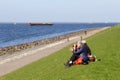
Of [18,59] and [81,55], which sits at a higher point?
[81,55]

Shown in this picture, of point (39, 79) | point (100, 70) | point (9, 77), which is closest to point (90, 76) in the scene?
point (100, 70)

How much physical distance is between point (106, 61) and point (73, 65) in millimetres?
1702

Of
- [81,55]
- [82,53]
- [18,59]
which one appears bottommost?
[18,59]

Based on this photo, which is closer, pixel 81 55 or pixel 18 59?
pixel 81 55

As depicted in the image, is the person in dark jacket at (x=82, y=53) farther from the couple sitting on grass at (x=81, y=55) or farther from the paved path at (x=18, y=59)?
the paved path at (x=18, y=59)

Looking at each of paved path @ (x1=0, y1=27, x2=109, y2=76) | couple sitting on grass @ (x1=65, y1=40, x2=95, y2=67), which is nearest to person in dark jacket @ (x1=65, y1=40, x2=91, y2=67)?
couple sitting on grass @ (x1=65, y1=40, x2=95, y2=67)

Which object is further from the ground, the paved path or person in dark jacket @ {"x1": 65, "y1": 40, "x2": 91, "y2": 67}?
person in dark jacket @ {"x1": 65, "y1": 40, "x2": 91, "y2": 67}

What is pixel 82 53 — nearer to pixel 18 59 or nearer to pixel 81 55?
pixel 81 55

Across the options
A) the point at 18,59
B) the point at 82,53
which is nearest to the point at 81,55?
the point at 82,53

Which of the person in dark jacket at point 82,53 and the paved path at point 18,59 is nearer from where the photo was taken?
the person in dark jacket at point 82,53

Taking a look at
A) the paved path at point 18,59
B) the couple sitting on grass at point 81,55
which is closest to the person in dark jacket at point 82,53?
the couple sitting on grass at point 81,55

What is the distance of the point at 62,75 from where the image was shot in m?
17.9

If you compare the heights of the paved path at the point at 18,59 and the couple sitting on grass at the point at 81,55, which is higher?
the couple sitting on grass at the point at 81,55

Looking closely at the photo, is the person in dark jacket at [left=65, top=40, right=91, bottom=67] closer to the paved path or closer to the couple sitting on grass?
the couple sitting on grass
